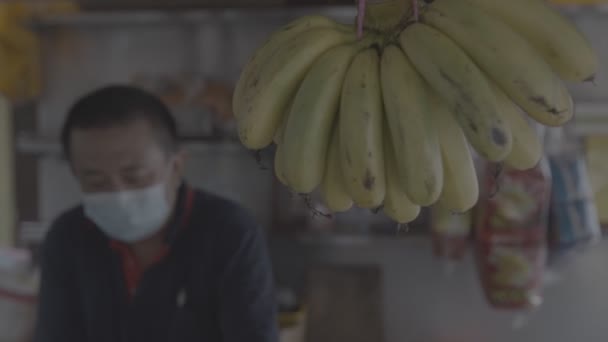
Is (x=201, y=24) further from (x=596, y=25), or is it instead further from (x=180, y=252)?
(x=596, y=25)

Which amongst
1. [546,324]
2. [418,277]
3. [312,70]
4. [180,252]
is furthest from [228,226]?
[546,324]

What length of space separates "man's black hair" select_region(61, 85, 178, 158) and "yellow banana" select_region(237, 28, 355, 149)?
0.61 m

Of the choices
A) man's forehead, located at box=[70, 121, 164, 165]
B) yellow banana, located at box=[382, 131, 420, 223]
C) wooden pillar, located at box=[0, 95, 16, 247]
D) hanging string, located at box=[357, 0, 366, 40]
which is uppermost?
hanging string, located at box=[357, 0, 366, 40]

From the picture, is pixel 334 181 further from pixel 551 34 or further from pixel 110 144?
pixel 110 144

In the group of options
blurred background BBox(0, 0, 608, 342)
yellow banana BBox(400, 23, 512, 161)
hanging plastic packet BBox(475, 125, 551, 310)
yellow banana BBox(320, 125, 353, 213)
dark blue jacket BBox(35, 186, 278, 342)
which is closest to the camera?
yellow banana BBox(400, 23, 512, 161)

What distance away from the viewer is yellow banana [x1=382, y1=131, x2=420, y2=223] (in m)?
Answer: 0.64

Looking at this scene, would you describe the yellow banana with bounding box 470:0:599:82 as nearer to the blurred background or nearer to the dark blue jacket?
the dark blue jacket

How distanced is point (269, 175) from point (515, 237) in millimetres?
935

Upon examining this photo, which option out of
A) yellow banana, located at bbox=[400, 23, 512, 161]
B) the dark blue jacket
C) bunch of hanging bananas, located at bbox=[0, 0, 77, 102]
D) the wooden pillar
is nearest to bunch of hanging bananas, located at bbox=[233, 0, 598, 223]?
yellow banana, located at bbox=[400, 23, 512, 161]

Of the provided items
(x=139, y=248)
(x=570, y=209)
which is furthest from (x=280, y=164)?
(x=570, y=209)

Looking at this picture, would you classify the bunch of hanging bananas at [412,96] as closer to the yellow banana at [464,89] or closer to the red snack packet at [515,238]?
the yellow banana at [464,89]

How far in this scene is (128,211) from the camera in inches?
47.6

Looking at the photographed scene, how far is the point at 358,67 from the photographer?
62 centimetres

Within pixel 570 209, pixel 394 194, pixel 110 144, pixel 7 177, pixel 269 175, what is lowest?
pixel 7 177
